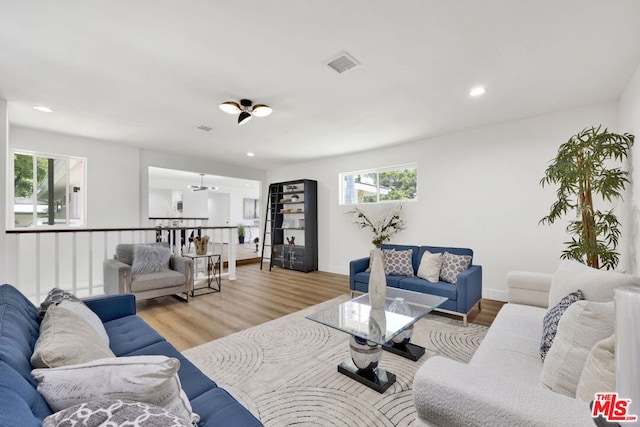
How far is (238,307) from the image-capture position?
12.1 feet

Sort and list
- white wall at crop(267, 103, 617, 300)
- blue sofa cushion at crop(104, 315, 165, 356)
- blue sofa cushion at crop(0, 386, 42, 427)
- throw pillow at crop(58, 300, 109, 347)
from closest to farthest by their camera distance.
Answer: blue sofa cushion at crop(0, 386, 42, 427) < throw pillow at crop(58, 300, 109, 347) < blue sofa cushion at crop(104, 315, 165, 356) < white wall at crop(267, 103, 617, 300)

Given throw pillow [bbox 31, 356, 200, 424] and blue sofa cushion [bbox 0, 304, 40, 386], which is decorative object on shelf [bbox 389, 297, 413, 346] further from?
blue sofa cushion [bbox 0, 304, 40, 386]

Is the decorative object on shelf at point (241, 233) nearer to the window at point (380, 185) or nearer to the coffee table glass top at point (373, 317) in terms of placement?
the window at point (380, 185)

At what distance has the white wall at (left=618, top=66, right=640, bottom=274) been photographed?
2408mm

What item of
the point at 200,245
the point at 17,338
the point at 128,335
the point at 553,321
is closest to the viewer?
the point at 17,338

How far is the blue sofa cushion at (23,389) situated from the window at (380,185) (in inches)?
187

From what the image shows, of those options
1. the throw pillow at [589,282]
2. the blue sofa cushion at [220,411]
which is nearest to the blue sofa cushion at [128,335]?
the blue sofa cushion at [220,411]

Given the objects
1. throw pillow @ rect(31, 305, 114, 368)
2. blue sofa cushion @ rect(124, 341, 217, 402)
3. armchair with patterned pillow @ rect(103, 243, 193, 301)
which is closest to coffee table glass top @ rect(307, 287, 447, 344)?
blue sofa cushion @ rect(124, 341, 217, 402)

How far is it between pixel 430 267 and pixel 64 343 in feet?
11.0

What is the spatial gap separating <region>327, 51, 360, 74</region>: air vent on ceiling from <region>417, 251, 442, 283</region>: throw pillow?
2.42 metres

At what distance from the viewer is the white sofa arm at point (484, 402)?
849 mm

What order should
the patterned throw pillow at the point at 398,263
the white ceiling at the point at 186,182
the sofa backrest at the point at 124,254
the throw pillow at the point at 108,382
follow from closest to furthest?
the throw pillow at the point at 108,382, the patterned throw pillow at the point at 398,263, the sofa backrest at the point at 124,254, the white ceiling at the point at 186,182

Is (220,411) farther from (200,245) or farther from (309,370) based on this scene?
(200,245)

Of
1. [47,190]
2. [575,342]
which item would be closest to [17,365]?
[575,342]
